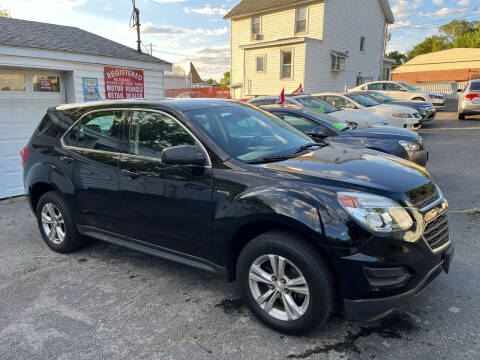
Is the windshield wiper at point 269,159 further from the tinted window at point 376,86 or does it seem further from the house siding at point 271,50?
the house siding at point 271,50

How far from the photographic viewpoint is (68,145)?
163 inches

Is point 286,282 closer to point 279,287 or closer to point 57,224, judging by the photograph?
point 279,287

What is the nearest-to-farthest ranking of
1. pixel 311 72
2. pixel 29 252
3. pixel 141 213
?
pixel 141 213 → pixel 29 252 → pixel 311 72

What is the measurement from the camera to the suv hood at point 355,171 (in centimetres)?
266

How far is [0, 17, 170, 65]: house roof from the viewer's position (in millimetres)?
7566

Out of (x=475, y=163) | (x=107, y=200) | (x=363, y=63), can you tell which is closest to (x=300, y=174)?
(x=107, y=200)

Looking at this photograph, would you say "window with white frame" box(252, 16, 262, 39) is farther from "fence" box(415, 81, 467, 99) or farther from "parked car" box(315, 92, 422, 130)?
"fence" box(415, 81, 467, 99)

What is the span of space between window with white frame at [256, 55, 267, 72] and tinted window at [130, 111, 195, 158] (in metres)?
20.1

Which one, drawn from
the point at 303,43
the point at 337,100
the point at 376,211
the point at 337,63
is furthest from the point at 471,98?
the point at 376,211

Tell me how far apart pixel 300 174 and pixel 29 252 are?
3.54 metres

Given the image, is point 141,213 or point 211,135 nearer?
point 211,135

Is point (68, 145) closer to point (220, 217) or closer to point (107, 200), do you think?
point (107, 200)

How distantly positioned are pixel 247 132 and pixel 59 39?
7119 mm

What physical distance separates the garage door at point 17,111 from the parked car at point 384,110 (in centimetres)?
758
